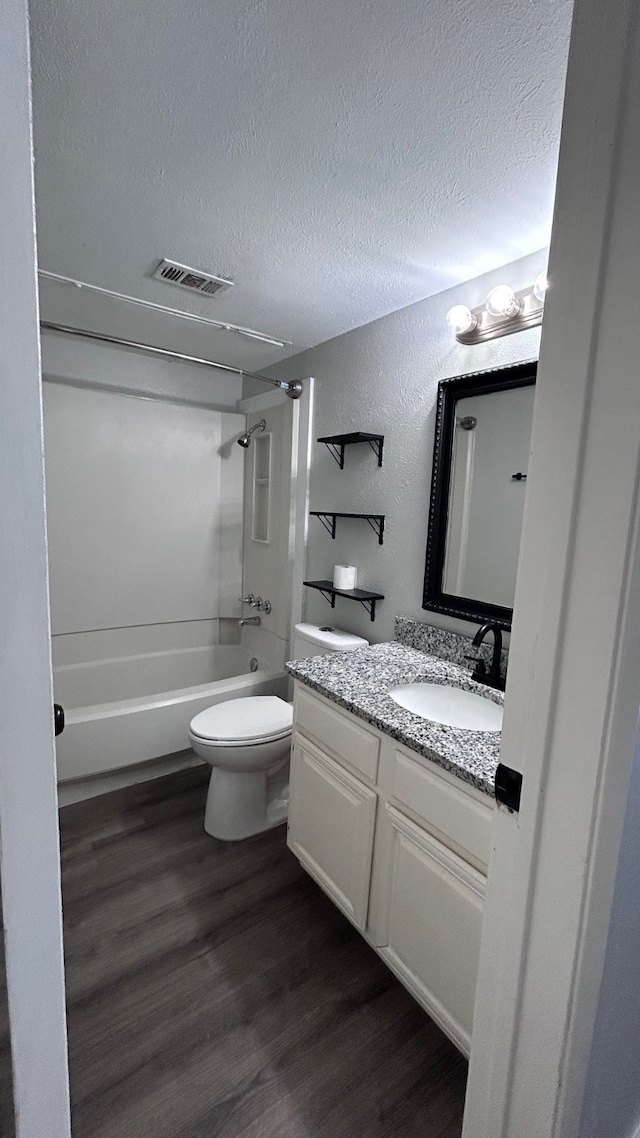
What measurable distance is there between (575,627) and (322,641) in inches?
61.7

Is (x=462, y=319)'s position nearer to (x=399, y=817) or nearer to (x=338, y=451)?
(x=338, y=451)

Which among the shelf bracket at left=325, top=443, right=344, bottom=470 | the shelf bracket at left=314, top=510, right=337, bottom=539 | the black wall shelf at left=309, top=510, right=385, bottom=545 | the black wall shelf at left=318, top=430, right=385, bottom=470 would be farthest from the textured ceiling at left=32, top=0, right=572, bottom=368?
the shelf bracket at left=314, top=510, right=337, bottom=539

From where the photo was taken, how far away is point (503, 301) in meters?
1.50

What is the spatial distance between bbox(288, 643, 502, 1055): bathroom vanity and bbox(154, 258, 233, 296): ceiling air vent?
1.45 meters

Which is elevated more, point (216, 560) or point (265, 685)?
point (216, 560)

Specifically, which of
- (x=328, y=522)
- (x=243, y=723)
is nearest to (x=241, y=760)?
(x=243, y=723)

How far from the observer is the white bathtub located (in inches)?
84.6

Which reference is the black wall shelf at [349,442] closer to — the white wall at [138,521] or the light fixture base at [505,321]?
the light fixture base at [505,321]

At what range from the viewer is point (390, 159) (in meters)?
1.15

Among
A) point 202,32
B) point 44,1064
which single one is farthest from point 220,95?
point 44,1064

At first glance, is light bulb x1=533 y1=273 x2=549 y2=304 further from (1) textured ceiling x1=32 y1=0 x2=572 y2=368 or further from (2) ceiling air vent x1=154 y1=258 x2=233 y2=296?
(2) ceiling air vent x1=154 y1=258 x2=233 y2=296

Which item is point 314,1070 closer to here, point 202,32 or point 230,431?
point 202,32

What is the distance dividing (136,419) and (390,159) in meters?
2.04

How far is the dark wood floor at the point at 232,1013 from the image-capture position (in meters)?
1.12
